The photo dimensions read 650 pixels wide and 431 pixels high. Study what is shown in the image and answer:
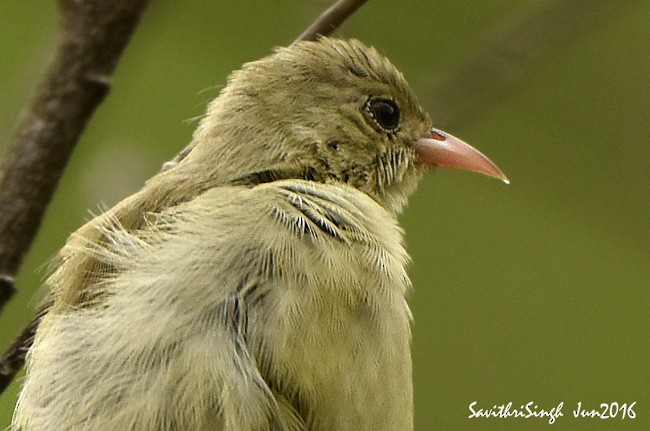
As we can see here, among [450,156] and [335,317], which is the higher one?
[450,156]

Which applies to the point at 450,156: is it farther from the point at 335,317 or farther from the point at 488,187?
the point at 335,317

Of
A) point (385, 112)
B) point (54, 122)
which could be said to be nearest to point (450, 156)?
point (385, 112)

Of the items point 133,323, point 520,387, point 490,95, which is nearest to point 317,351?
point 133,323

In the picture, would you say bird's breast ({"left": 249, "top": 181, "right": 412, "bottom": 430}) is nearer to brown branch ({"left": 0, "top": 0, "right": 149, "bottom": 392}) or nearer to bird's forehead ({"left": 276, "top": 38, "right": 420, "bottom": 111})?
brown branch ({"left": 0, "top": 0, "right": 149, "bottom": 392})

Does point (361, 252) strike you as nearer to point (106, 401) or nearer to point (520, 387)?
point (106, 401)

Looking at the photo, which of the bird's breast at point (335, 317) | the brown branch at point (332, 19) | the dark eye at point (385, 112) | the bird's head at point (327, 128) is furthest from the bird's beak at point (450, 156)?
the bird's breast at point (335, 317)

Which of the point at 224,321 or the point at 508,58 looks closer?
the point at 224,321
